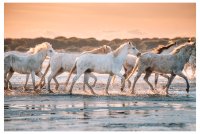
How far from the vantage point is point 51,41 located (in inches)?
609

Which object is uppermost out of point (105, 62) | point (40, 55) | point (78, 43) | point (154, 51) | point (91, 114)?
point (78, 43)

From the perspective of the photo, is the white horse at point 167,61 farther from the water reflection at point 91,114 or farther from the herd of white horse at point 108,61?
the water reflection at point 91,114

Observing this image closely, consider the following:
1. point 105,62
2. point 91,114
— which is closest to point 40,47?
point 105,62

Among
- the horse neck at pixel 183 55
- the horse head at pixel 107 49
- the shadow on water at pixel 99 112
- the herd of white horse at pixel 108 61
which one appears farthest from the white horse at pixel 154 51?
the shadow on water at pixel 99 112

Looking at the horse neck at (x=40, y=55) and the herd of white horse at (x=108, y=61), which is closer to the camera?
the herd of white horse at (x=108, y=61)

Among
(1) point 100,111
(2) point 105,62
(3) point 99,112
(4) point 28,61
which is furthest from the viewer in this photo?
(4) point 28,61

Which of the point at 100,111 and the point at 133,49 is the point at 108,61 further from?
the point at 100,111

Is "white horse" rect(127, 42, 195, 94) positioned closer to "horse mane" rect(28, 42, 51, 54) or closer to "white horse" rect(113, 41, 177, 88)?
"white horse" rect(113, 41, 177, 88)

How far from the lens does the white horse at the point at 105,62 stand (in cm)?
1509

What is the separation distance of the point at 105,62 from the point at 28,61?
195 cm

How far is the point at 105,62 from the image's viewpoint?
15.1 m

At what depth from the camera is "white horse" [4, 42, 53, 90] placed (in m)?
15.6

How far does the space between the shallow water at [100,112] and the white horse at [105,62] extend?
789mm
